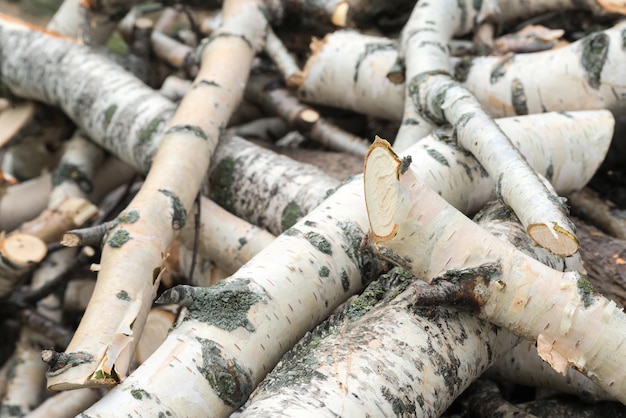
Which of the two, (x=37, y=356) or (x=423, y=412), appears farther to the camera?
(x=37, y=356)

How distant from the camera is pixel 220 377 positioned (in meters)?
1.83

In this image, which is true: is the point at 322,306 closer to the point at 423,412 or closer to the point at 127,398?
the point at 423,412

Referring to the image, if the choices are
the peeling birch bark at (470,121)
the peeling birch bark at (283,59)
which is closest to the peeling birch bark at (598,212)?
the peeling birch bark at (470,121)

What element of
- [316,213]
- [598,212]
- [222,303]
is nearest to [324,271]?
[316,213]

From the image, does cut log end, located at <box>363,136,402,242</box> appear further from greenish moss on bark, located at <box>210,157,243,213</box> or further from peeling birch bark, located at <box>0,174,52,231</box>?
peeling birch bark, located at <box>0,174,52,231</box>

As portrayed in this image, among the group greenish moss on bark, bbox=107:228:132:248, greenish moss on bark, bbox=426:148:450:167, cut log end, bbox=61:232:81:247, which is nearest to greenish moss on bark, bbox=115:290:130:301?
greenish moss on bark, bbox=107:228:132:248

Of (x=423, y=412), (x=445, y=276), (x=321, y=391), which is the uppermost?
(x=445, y=276)

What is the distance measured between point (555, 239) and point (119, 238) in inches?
45.8

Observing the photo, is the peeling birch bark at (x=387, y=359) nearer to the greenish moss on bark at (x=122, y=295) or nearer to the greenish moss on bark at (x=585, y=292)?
the greenish moss on bark at (x=585, y=292)

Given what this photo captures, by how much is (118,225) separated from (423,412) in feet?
3.39

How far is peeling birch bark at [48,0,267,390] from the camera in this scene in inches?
74.0

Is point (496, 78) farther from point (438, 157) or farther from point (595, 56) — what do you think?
point (438, 157)

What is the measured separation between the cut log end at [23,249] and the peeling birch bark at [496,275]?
5.24 feet

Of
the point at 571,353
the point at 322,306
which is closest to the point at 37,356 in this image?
the point at 322,306
